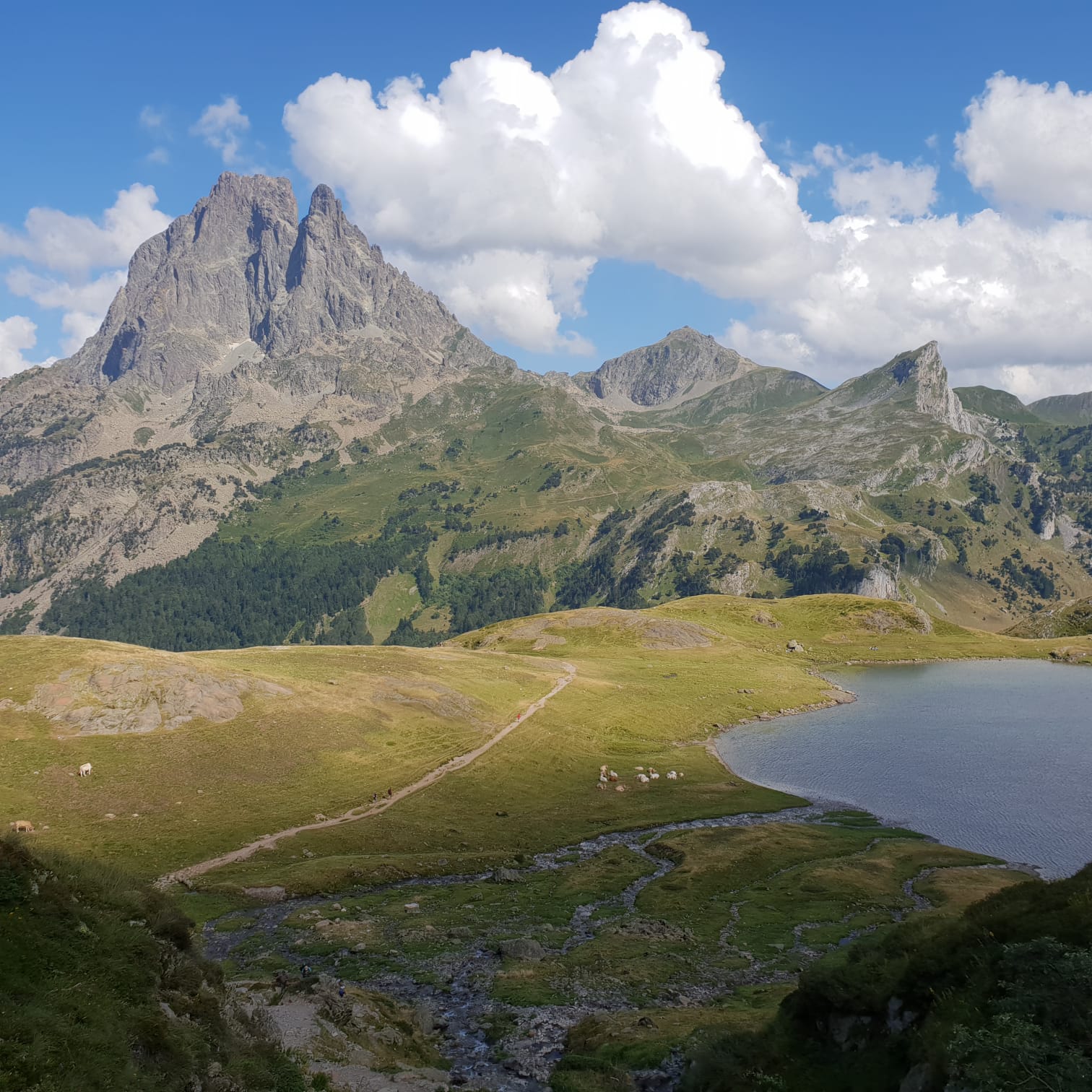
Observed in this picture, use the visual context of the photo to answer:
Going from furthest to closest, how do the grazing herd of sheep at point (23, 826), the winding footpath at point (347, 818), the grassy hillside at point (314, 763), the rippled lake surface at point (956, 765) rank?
the rippled lake surface at point (956, 765) < the grassy hillside at point (314, 763) < the winding footpath at point (347, 818) < the grazing herd of sheep at point (23, 826)

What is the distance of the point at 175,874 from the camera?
226ft

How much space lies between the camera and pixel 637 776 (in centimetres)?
11625

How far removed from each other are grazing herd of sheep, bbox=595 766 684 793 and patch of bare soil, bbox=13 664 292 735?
55086mm

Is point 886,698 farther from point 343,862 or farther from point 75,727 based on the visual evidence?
point 75,727

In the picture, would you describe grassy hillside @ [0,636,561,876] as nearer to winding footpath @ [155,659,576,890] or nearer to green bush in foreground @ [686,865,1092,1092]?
winding footpath @ [155,659,576,890]

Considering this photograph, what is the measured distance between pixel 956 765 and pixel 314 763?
10791 cm

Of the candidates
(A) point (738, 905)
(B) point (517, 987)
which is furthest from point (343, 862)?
(A) point (738, 905)

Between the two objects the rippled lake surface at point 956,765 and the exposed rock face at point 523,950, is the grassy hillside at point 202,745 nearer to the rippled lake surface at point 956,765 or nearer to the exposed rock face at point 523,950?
the exposed rock face at point 523,950

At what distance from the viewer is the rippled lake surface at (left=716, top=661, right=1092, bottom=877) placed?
311 feet

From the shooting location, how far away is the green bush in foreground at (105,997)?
69.3 ft

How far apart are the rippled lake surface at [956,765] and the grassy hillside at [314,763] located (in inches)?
575

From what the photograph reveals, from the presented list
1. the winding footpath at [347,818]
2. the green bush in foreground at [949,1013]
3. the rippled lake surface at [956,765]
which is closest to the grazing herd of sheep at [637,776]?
the rippled lake surface at [956,765]

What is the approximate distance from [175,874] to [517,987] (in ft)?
131

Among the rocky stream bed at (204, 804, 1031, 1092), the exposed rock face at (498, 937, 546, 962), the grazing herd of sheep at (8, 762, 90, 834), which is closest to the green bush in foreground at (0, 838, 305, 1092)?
the rocky stream bed at (204, 804, 1031, 1092)
